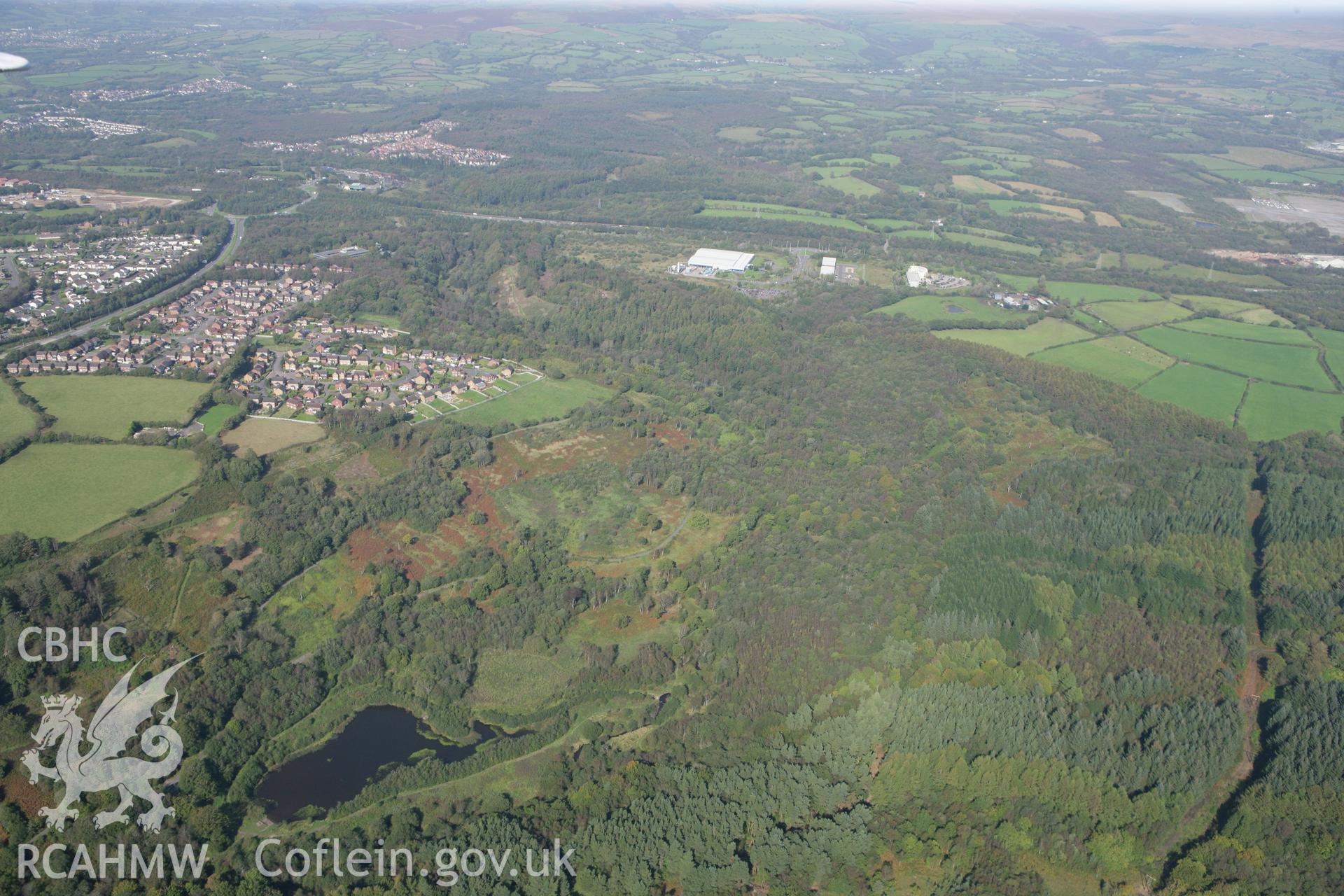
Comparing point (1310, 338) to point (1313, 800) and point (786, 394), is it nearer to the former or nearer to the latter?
point (786, 394)

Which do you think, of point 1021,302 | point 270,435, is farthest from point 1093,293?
point 270,435

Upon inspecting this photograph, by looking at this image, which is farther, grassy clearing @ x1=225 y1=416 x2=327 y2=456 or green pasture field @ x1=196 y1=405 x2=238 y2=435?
green pasture field @ x1=196 y1=405 x2=238 y2=435

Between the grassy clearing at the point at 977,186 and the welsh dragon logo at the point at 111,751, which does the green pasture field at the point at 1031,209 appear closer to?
the grassy clearing at the point at 977,186

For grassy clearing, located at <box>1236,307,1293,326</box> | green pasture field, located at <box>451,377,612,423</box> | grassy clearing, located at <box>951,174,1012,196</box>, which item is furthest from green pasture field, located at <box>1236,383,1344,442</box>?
grassy clearing, located at <box>951,174,1012,196</box>

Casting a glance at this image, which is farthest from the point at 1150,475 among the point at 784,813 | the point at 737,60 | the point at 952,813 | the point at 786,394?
the point at 737,60

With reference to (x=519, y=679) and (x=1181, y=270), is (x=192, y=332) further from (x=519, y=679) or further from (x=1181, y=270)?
(x=1181, y=270)

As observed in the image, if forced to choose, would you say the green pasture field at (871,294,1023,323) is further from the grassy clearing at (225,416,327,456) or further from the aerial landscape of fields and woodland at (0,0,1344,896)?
the grassy clearing at (225,416,327,456)
